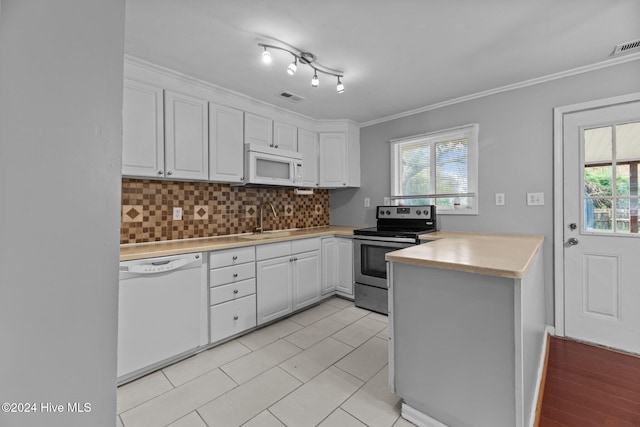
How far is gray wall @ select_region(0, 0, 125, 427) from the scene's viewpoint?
34cm

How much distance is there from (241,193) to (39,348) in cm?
279

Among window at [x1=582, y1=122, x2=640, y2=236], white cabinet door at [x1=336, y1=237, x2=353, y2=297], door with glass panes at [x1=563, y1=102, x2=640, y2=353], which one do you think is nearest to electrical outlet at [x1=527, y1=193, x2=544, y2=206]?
door with glass panes at [x1=563, y1=102, x2=640, y2=353]

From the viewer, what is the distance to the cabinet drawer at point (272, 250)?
2568 mm

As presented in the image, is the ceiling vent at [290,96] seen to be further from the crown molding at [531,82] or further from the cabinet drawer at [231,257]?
the cabinet drawer at [231,257]

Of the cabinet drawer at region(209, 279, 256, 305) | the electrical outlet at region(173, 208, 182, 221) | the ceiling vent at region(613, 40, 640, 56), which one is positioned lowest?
the cabinet drawer at region(209, 279, 256, 305)

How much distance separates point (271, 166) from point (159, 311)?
5.63 ft

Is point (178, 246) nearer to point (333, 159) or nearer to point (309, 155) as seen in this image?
point (309, 155)

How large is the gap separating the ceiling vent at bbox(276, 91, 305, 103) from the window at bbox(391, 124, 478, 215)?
1.37 m

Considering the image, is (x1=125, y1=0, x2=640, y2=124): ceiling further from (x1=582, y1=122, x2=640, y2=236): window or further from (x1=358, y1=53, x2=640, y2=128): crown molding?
(x1=582, y1=122, x2=640, y2=236): window

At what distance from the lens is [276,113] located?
3.10m

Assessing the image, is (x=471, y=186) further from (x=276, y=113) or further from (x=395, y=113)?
(x=276, y=113)

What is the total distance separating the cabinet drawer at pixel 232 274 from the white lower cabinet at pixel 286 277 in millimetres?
82

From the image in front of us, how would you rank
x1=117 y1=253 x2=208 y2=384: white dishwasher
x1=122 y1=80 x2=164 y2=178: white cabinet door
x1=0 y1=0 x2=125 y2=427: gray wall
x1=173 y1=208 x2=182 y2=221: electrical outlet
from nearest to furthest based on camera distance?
x1=0 y1=0 x2=125 y2=427: gray wall < x1=117 y1=253 x2=208 y2=384: white dishwasher < x1=122 y1=80 x2=164 y2=178: white cabinet door < x1=173 y1=208 x2=182 y2=221: electrical outlet

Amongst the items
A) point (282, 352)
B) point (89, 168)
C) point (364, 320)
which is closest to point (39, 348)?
point (89, 168)
